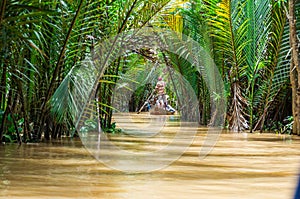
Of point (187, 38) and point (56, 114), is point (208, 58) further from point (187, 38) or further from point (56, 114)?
point (56, 114)

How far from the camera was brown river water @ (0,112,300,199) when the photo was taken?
2879mm

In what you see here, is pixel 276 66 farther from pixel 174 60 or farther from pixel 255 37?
pixel 174 60

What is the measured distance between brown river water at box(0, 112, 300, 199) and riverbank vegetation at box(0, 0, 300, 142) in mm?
901

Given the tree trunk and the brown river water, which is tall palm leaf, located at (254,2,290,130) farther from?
the brown river water

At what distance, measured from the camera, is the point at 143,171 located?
3.83m

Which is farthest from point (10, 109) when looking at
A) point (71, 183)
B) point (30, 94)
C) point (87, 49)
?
point (71, 183)

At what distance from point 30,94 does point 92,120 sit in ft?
5.42

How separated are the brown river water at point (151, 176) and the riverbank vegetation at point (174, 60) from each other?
0.90m

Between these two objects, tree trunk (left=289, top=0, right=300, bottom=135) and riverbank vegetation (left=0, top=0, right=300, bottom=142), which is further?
tree trunk (left=289, top=0, right=300, bottom=135)

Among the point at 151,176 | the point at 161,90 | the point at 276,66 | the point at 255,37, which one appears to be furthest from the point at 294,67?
the point at 161,90

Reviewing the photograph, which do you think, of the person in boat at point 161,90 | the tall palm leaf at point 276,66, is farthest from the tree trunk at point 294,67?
the person in boat at point 161,90

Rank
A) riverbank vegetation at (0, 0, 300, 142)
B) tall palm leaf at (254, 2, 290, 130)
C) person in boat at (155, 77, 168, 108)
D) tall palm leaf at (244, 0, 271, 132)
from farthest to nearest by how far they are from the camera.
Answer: person in boat at (155, 77, 168, 108) → tall palm leaf at (244, 0, 271, 132) → tall palm leaf at (254, 2, 290, 130) → riverbank vegetation at (0, 0, 300, 142)

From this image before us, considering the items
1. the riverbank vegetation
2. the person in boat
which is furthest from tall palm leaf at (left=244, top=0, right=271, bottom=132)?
the person in boat

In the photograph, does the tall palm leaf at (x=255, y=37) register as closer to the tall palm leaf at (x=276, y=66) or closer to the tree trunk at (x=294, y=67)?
the tall palm leaf at (x=276, y=66)
